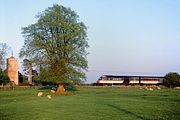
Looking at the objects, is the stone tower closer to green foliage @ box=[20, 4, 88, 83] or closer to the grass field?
green foliage @ box=[20, 4, 88, 83]

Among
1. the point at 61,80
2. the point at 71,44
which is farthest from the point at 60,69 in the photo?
the point at 71,44

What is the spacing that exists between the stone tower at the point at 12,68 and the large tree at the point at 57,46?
6904cm

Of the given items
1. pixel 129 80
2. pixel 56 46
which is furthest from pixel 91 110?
pixel 129 80

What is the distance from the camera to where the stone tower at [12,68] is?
129m

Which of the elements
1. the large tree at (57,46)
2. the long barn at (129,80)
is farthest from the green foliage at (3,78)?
the long barn at (129,80)

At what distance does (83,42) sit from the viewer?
211 ft

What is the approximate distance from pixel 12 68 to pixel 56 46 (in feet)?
243

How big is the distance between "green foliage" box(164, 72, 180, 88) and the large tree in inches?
2519

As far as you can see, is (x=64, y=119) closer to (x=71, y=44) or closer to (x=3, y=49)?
(x=71, y=44)

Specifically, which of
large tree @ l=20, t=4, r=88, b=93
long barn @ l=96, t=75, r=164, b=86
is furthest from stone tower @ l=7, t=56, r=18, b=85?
large tree @ l=20, t=4, r=88, b=93

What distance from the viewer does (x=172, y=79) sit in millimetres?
119875

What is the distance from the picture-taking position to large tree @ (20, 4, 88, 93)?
200 ft

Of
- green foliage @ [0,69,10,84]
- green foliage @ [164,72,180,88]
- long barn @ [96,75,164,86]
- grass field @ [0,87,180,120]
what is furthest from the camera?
long barn @ [96,75,164,86]

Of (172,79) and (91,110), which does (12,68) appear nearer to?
(172,79)
